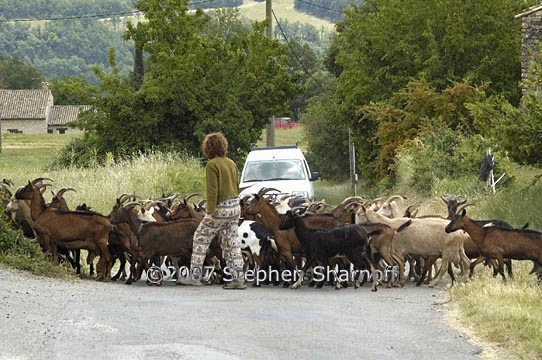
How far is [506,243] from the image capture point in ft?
53.8

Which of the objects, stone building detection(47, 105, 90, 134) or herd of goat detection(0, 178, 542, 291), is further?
stone building detection(47, 105, 90, 134)

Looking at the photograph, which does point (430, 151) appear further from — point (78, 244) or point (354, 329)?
point (354, 329)

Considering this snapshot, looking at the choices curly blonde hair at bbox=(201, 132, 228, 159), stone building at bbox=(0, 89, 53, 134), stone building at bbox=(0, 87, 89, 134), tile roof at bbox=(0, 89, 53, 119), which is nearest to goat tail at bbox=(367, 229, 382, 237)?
curly blonde hair at bbox=(201, 132, 228, 159)

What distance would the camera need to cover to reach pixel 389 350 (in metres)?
11.4

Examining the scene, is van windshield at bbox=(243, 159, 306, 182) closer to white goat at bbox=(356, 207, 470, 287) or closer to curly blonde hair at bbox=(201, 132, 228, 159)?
white goat at bbox=(356, 207, 470, 287)

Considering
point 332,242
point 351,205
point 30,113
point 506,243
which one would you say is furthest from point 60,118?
point 506,243

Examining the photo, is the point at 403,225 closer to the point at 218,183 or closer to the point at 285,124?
the point at 218,183

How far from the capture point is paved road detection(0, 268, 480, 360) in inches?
433

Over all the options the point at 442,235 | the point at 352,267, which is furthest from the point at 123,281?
the point at 442,235

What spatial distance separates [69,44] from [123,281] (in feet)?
554

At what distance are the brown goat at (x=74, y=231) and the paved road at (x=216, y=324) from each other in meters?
1.14

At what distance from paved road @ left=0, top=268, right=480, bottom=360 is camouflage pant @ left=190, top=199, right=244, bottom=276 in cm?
52

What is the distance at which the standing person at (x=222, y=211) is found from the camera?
53.3ft

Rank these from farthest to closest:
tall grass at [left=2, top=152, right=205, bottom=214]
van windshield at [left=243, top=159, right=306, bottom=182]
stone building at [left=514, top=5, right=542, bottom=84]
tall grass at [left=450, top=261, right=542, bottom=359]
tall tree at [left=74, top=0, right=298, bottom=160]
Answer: tall tree at [left=74, top=0, right=298, bottom=160] → stone building at [left=514, top=5, right=542, bottom=84] → tall grass at [left=2, top=152, right=205, bottom=214] → van windshield at [left=243, top=159, right=306, bottom=182] → tall grass at [left=450, top=261, right=542, bottom=359]
